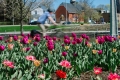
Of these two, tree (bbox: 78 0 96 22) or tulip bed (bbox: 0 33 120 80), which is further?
tree (bbox: 78 0 96 22)

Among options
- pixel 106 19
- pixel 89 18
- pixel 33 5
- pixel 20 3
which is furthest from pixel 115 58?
pixel 106 19

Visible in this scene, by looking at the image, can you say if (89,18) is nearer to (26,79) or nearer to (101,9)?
(101,9)

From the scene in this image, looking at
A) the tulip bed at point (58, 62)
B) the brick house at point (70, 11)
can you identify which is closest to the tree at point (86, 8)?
the brick house at point (70, 11)

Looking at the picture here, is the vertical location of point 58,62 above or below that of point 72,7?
below

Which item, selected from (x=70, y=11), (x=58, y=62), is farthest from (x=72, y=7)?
(x=58, y=62)

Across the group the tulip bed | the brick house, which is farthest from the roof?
the tulip bed

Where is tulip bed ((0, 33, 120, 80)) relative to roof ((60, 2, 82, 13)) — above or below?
below

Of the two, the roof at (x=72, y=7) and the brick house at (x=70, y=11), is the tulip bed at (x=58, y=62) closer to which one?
the brick house at (x=70, y=11)

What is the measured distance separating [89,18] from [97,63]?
3622 inches

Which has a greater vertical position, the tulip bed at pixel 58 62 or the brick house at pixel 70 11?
the brick house at pixel 70 11

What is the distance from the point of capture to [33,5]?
1908cm

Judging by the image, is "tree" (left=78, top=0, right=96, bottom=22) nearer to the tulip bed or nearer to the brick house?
the brick house

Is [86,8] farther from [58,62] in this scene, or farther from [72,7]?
[58,62]

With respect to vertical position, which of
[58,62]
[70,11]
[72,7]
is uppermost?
[72,7]
